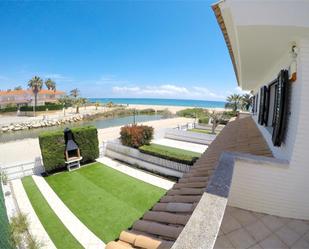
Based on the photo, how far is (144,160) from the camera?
45.1 ft

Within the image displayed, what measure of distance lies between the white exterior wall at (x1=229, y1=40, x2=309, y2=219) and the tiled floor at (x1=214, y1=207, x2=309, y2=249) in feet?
0.49

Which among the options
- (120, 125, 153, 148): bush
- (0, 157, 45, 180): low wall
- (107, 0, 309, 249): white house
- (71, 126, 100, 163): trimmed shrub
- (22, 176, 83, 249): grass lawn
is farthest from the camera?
(120, 125, 153, 148): bush

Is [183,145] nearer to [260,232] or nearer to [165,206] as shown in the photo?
[260,232]

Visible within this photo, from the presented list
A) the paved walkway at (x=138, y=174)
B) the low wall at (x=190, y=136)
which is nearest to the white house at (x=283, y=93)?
the paved walkway at (x=138, y=174)

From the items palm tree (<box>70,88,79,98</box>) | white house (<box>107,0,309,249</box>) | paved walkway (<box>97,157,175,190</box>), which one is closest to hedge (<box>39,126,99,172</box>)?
paved walkway (<box>97,157,175,190</box>)

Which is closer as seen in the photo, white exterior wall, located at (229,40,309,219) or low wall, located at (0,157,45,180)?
white exterior wall, located at (229,40,309,219)

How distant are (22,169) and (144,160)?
25.1ft

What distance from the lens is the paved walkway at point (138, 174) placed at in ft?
36.5

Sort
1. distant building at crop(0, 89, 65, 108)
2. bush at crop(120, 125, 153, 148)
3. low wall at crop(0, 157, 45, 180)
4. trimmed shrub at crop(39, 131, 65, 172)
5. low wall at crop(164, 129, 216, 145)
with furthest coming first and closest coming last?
distant building at crop(0, 89, 65, 108) < low wall at crop(164, 129, 216, 145) < bush at crop(120, 125, 153, 148) < trimmed shrub at crop(39, 131, 65, 172) < low wall at crop(0, 157, 45, 180)

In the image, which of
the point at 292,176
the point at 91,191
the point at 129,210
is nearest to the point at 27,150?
the point at 91,191

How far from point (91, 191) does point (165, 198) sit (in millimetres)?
8237

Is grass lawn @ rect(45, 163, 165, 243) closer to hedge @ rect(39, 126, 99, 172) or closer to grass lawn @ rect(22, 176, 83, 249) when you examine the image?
grass lawn @ rect(22, 176, 83, 249)

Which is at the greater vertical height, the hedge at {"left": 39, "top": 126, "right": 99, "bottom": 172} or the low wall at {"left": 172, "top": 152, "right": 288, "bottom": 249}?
the low wall at {"left": 172, "top": 152, "right": 288, "bottom": 249}

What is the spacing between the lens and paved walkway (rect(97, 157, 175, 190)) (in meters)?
11.1
